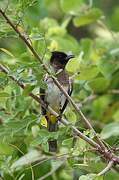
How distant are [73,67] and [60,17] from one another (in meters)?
2.93

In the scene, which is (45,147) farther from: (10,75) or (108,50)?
(108,50)

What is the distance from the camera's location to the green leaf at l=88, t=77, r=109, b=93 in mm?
3791

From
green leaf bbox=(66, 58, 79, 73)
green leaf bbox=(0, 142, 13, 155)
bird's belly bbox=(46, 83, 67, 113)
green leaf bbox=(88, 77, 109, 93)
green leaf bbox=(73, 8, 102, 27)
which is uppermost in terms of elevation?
green leaf bbox=(66, 58, 79, 73)

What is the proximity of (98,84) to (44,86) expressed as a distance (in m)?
1.29

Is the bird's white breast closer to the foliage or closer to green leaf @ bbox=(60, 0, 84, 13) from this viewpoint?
the foliage

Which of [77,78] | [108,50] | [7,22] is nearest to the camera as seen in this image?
[7,22]

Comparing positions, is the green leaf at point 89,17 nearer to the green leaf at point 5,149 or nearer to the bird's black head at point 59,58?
the bird's black head at point 59,58

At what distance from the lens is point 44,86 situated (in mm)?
2574

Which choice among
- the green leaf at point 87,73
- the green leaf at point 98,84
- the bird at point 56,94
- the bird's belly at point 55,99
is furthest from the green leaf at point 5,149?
the green leaf at point 98,84

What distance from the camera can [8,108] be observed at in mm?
2963

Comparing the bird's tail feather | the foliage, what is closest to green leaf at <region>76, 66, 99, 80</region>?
the foliage

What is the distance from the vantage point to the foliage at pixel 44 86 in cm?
253

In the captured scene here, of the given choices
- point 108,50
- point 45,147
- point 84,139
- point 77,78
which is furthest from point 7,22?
point 108,50

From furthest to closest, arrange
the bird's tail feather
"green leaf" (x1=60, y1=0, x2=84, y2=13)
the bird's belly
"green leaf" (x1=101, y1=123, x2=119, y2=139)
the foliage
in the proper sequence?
"green leaf" (x1=60, y1=0, x2=84, y2=13) → the bird's belly → the bird's tail feather → "green leaf" (x1=101, y1=123, x2=119, y2=139) → the foliage
